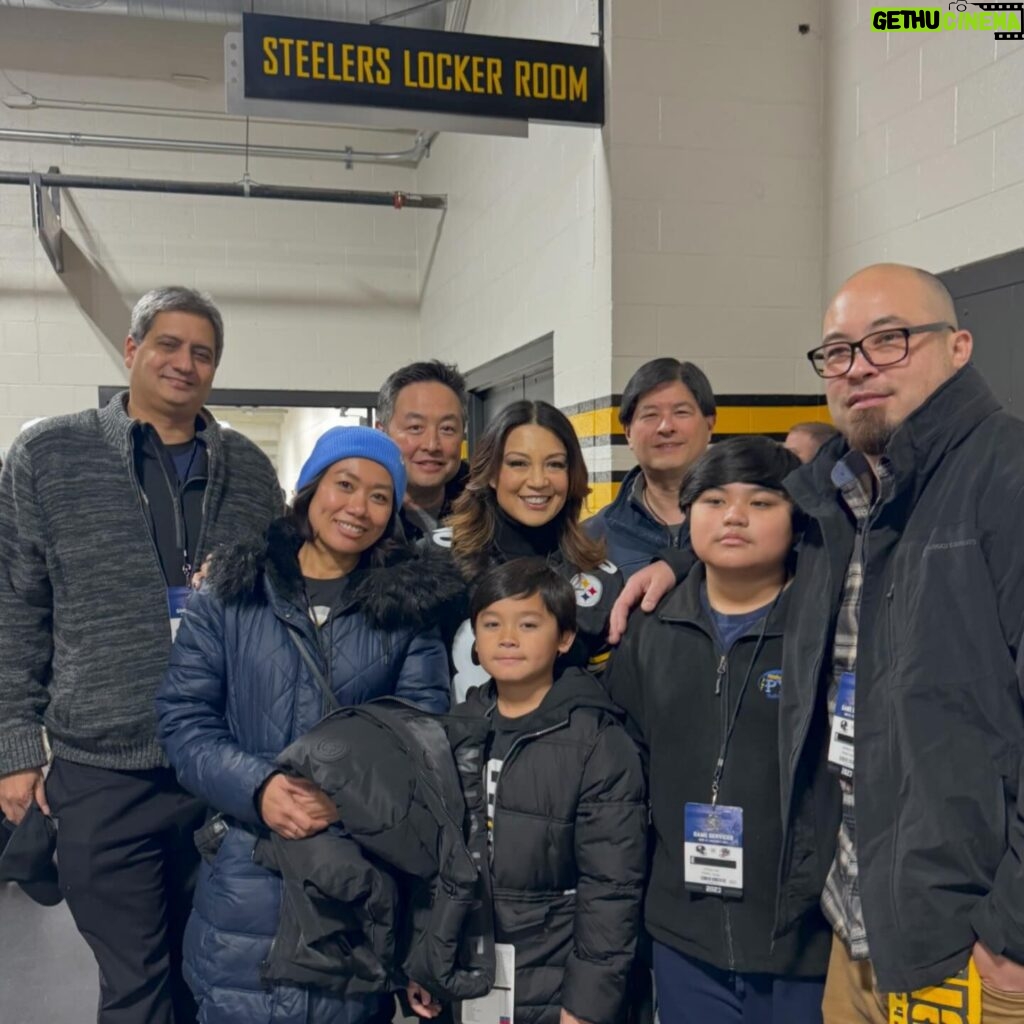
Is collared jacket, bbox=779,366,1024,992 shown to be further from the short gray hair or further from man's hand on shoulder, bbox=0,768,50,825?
man's hand on shoulder, bbox=0,768,50,825

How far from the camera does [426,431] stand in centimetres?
237

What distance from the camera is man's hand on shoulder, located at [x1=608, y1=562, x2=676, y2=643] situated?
1.75m

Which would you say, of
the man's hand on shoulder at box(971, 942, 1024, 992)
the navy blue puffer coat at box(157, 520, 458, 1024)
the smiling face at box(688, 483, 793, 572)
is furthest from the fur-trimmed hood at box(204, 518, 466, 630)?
the man's hand on shoulder at box(971, 942, 1024, 992)

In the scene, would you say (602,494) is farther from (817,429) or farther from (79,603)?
(79,603)

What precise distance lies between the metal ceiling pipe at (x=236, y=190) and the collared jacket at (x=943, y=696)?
526 cm

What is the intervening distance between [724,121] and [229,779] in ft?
10.1

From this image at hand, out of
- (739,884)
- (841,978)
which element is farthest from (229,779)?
(841,978)

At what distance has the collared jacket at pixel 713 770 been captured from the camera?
4.95 feet

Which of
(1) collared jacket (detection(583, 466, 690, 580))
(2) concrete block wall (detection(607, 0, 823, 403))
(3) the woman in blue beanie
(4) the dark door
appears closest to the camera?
(3) the woman in blue beanie

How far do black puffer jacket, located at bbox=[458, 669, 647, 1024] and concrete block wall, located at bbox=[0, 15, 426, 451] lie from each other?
17.6 feet

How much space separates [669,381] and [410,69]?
64.6 inches

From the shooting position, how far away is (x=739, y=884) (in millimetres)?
1528

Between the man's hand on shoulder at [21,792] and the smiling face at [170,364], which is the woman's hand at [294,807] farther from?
the smiling face at [170,364]

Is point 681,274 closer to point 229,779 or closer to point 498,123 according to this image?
point 498,123
